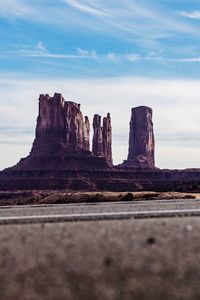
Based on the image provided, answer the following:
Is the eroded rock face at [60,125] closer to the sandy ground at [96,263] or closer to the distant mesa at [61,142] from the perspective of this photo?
the distant mesa at [61,142]

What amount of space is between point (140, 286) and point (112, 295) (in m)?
0.55

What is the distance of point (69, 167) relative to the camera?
533 feet

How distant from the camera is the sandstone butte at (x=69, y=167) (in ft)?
514

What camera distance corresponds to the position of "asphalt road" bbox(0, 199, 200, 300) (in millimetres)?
10633

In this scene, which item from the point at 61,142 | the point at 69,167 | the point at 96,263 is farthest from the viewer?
the point at 61,142

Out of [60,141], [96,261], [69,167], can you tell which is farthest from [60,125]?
[96,261]

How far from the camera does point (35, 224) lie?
11.1m

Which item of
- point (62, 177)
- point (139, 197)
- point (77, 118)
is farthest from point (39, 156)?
point (139, 197)

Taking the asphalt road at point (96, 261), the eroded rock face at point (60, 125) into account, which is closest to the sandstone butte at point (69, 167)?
the eroded rock face at point (60, 125)

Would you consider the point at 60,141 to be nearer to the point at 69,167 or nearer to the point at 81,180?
the point at 69,167

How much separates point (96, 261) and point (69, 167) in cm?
15200

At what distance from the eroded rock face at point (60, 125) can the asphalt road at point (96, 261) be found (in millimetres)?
164446

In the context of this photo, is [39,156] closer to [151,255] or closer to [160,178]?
[160,178]

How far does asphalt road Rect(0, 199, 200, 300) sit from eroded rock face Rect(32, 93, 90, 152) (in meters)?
164
